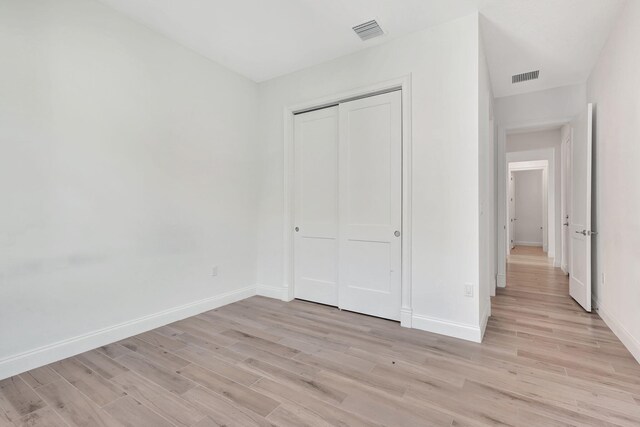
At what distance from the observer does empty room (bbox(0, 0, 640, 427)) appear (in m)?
1.93

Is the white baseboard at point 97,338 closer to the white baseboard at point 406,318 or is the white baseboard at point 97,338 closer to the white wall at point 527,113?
the white baseboard at point 406,318

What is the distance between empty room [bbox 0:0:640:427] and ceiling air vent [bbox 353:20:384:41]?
0.02 meters

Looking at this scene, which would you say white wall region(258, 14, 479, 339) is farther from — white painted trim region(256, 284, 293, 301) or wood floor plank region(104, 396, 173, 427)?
wood floor plank region(104, 396, 173, 427)

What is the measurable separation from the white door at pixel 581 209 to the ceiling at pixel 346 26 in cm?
79

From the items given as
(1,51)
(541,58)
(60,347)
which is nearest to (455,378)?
(60,347)

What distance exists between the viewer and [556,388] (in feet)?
6.19

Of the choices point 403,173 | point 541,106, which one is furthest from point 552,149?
point 403,173

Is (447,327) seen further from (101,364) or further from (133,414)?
(101,364)

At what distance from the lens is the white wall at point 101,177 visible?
82.6 inches

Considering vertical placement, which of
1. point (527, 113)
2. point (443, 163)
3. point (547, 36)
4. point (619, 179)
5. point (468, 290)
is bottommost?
point (468, 290)

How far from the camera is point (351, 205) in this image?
3320mm

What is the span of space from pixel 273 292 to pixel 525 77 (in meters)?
4.22

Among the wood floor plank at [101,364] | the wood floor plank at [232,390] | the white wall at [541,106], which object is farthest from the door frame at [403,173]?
the white wall at [541,106]

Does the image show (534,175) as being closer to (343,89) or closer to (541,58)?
(541,58)
